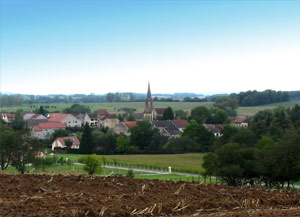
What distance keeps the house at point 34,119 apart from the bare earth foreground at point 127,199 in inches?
2967

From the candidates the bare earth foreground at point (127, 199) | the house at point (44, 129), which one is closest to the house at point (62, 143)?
the house at point (44, 129)

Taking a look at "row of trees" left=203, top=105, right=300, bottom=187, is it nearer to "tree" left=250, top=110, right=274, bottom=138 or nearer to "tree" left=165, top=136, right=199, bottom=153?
"tree" left=250, top=110, right=274, bottom=138

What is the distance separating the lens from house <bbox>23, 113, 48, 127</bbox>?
90.1 meters

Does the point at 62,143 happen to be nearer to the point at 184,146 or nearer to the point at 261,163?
the point at 184,146

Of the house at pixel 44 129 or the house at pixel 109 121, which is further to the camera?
the house at pixel 109 121

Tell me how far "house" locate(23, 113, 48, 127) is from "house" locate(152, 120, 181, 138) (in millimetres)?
25363

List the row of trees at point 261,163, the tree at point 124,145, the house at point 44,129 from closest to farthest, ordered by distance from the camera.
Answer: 1. the row of trees at point 261,163
2. the tree at point 124,145
3. the house at point 44,129

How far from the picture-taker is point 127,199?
782 cm

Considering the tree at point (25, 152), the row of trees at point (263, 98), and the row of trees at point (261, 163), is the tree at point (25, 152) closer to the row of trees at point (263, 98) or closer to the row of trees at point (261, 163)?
the row of trees at point (261, 163)

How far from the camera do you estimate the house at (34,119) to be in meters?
90.1

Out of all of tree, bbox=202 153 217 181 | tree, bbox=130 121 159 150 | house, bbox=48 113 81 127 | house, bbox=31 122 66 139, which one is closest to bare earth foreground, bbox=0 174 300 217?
tree, bbox=202 153 217 181

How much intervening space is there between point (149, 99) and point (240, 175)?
8825 cm

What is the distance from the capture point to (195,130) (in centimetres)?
6391

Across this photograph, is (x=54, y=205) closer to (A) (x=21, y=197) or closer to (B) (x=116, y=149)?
→ (A) (x=21, y=197)
